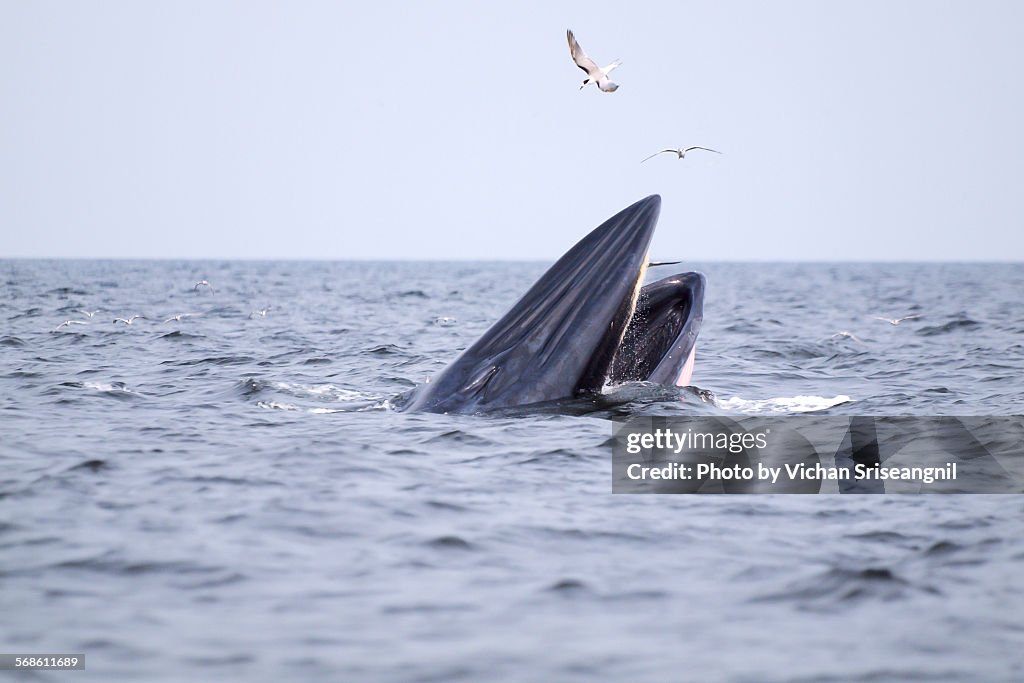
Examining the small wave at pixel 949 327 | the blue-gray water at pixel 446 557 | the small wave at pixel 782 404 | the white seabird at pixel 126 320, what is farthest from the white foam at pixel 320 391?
the small wave at pixel 949 327

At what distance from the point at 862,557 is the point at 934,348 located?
1561cm

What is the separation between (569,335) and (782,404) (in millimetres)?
3571

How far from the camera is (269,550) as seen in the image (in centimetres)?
654

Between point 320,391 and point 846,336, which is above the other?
point 846,336

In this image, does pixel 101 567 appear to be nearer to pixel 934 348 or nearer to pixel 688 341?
pixel 688 341

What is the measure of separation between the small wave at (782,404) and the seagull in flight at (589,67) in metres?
4.02

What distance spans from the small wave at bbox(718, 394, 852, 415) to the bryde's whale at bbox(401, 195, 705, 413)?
1.41 metres

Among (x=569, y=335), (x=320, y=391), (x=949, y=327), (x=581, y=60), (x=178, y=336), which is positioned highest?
(x=581, y=60)

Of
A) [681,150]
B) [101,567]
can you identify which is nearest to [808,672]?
[101,567]

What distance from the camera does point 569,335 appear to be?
34.3 ft

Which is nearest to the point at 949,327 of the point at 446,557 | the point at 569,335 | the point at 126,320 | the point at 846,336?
the point at 846,336

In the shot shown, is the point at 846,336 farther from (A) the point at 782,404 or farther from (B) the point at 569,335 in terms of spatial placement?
(B) the point at 569,335

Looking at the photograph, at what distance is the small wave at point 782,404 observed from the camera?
12.2m

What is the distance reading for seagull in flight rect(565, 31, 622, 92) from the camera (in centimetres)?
1362
